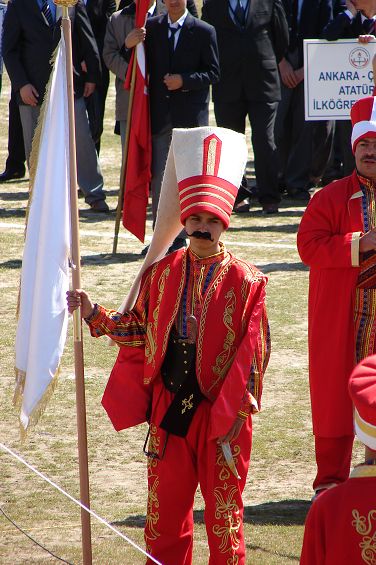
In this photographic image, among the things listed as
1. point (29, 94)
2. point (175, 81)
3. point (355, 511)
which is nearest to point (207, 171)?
point (355, 511)

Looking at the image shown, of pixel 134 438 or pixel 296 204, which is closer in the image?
pixel 134 438

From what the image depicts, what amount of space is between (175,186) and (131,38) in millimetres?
5341

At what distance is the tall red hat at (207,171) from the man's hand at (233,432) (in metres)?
0.73

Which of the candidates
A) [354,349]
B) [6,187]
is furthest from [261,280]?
[6,187]

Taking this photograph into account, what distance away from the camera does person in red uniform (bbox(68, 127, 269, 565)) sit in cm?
444

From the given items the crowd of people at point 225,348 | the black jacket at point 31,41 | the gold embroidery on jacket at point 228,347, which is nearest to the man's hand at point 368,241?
the crowd of people at point 225,348

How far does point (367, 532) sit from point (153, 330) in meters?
1.67

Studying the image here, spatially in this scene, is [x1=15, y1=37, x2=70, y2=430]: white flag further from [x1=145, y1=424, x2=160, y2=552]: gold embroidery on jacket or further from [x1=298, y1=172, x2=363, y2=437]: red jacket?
[x1=298, y1=172, x2=363, y2=437]: red jacket

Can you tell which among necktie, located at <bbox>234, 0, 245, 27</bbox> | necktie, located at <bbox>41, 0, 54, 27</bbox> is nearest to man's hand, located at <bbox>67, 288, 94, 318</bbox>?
necktie, located at <bbox>41, 0, 54, 27</bbox>

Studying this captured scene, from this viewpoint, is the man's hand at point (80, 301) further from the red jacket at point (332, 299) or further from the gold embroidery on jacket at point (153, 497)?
the red jacket at point (332, 299)

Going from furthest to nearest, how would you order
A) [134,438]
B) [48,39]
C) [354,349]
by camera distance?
1. [48,39]
2. [134,438]
3. [354,349]

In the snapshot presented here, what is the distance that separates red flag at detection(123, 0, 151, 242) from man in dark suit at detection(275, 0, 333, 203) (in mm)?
2957

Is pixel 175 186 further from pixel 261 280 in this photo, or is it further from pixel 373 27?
pixel 373 27

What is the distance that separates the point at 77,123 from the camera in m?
11.6
